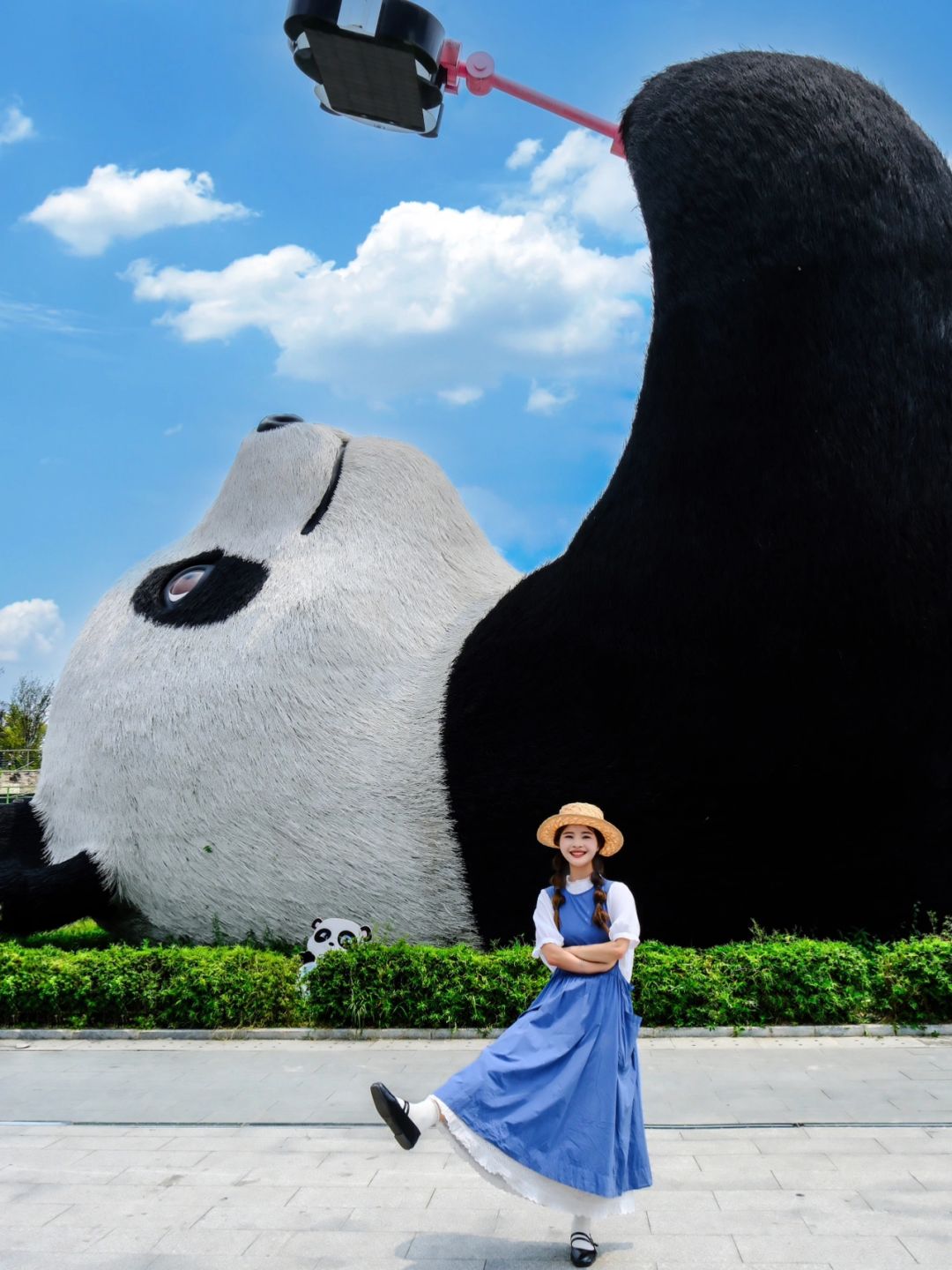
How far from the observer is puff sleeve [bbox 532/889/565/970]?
3631 millimetres

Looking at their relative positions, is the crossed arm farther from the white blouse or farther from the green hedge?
the green hedge

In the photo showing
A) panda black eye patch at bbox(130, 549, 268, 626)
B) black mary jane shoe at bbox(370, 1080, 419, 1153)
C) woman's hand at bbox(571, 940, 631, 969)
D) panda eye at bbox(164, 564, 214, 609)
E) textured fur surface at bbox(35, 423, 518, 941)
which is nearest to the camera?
black mary jane shoe at bbox(370, 1080, 419, 1153)

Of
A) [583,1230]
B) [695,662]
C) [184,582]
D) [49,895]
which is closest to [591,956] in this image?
[583,1230]

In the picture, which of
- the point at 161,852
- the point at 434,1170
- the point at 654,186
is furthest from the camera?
the point at 161,852

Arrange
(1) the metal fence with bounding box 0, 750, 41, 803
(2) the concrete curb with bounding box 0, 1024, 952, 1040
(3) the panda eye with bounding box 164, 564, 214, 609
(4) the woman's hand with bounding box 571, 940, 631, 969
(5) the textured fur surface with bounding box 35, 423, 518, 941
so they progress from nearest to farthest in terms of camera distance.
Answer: (4) the woman's hand with bounding box 571, 940, 631, 969
(2) the concrete curb with bounding box 0, 1024, 952, 1040
(5) the textured fur surface with bounding box 35, 423, 518, 941
(3) the panda eye with bounding box 164, 564, 214, 609
(1) the metal fence with bounding box 0, 750, 41, 803

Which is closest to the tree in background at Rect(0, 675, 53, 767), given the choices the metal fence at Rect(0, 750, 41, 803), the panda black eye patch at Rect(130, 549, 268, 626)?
the metal fence at Rect(0, 750, 41, 803)

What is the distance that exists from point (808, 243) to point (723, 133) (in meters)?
0.85

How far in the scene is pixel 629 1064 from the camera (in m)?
3.56

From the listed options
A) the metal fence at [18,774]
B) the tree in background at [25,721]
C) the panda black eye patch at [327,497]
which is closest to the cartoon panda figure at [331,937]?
the panda black eye patch at [327,497]

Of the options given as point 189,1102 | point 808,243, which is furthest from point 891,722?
point 189,1102

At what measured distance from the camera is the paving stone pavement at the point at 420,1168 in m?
3.57

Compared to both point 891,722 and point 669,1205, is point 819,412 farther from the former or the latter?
point 669,1205

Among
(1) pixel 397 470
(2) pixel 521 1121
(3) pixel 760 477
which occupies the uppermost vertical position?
(1) pixel 397 470

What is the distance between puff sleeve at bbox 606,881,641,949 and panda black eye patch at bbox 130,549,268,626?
526 centimetres
